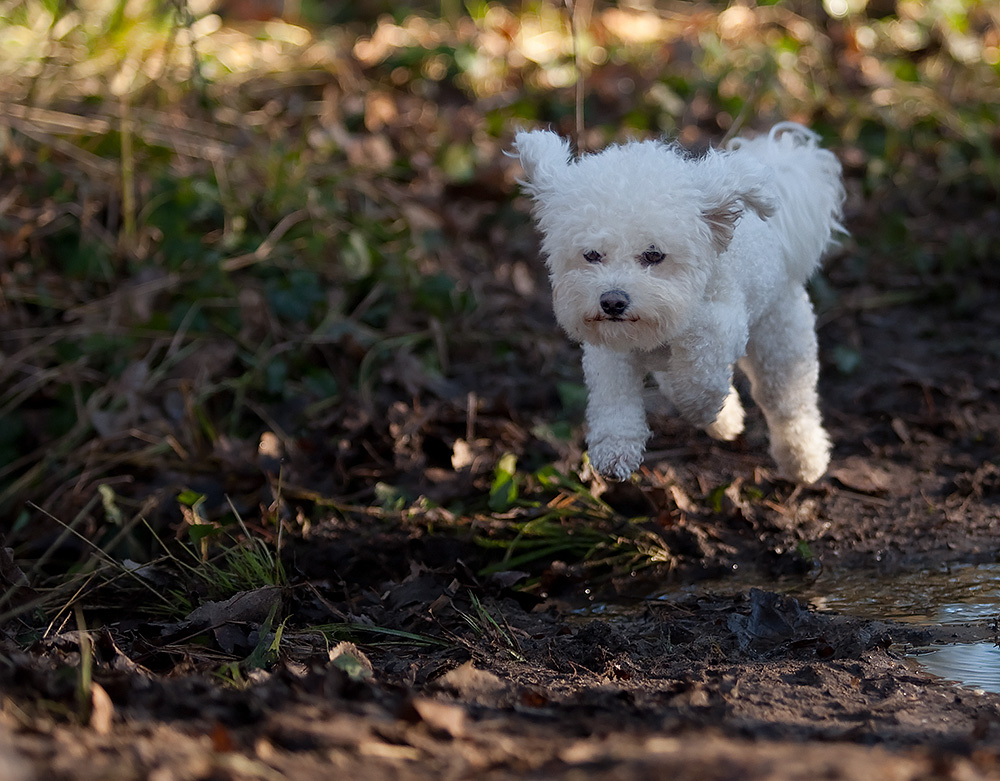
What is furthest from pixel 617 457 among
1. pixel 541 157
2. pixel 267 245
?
pixel 267 245

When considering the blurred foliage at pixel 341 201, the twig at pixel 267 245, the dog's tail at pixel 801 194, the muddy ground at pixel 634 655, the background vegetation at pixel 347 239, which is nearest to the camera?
the muddy ground at pixel 634 655

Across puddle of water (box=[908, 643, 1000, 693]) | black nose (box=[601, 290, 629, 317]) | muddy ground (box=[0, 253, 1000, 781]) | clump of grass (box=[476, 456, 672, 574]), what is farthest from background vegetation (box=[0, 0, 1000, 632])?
black nose (box=[601, 290, 629, 317])

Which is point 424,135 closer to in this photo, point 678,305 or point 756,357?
point 756,357

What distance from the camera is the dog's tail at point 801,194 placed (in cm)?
387

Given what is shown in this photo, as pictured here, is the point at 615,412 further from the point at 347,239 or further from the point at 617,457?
the point at 347,239

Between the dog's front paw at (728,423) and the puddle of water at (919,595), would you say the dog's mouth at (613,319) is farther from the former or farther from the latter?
the puddle of water at (919,595)

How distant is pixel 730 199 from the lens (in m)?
3.17

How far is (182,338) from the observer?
5613 millimetres

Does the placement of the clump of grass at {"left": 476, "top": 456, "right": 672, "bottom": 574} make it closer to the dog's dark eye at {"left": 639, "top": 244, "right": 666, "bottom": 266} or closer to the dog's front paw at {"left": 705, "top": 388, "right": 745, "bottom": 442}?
the dog's front paw at {"left": 705, "top": 388, "right": 745, "bottom": 442}

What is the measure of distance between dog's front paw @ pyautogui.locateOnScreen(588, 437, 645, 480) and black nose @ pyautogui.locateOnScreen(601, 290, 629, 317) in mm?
502

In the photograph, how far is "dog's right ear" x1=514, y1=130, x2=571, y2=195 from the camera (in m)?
3.28

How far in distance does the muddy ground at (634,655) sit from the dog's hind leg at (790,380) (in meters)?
0.25

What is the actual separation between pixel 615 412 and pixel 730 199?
747 millimetres

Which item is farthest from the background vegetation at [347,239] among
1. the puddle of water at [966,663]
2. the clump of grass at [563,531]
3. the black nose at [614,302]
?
the black nose at [614,302]
